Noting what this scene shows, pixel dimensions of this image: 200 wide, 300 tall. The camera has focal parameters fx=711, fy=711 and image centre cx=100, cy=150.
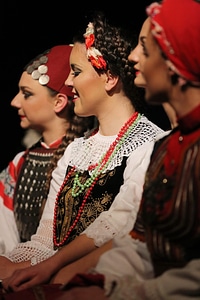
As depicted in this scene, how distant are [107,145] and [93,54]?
415 millimetres

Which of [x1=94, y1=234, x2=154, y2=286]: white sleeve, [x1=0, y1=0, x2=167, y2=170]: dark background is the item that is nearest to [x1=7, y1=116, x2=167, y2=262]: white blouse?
[x1=94, y1=234, x2=154, y2=286]: white sleeve

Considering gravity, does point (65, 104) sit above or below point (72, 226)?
above

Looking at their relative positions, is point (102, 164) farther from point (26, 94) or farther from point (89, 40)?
point (26, 94)

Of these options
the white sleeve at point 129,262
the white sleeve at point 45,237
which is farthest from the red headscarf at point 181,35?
the white sleeve at point 45,237

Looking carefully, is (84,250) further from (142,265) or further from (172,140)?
(172,140)

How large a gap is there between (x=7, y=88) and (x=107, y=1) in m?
1.17

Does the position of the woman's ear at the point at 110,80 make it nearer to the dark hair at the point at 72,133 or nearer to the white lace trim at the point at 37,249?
the dark hair at the point at 72,133

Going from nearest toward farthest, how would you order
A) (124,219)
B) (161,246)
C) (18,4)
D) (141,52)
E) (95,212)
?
(161,246)
(141,52)
(124,219)
(95,212)
(18,4)

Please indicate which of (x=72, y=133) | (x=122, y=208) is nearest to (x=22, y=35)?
(x=72, y=133)

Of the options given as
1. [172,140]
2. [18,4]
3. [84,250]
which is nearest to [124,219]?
[84,250]

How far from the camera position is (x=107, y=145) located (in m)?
3.23

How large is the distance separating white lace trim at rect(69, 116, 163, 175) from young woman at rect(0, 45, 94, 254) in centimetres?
56

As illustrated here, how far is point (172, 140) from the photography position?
92.0 inches

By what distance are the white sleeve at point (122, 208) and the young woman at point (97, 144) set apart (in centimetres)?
7
